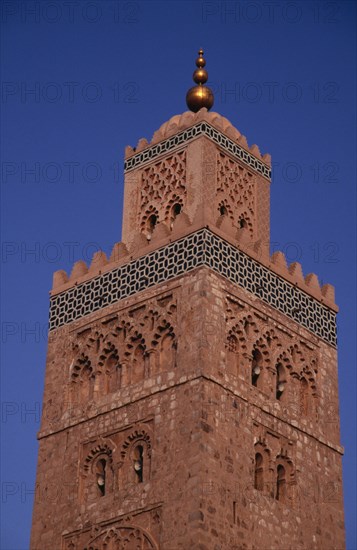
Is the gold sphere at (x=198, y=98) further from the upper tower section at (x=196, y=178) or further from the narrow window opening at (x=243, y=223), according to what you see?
the narrow window opening at (x=243, y=223)

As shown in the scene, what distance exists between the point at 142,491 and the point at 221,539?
1.54 metres

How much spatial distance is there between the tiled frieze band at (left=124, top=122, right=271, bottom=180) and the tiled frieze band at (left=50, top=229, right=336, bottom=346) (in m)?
2.19

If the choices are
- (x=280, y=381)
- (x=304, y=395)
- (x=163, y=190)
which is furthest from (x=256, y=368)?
(x=163, y=190)

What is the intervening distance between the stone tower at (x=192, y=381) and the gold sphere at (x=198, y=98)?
36 centimetres

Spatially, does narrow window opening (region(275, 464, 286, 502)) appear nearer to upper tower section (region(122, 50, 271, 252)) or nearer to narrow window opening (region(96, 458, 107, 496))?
narrow window opening (region(96, 458, 107, 496))

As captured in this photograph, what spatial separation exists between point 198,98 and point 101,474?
259 inches

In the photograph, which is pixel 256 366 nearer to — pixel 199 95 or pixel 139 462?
pixel 139 462

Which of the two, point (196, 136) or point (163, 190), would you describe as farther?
point (163, 190)

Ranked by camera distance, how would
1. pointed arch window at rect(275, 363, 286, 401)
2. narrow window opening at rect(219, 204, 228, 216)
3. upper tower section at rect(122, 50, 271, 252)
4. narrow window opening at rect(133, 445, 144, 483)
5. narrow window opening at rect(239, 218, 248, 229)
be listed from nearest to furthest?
1. narrow window opening at rect(133, 445, 144, 483)
2. pointed arch window at rect(275, 363, 286, 401)
3. upper tower section at rect(122, 50, 271, 252)
4. narrow window opening at rect(219, 204, 228, 216)
5. narrow window opening at rect(239, 218, 248, 229)

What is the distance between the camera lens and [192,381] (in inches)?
889

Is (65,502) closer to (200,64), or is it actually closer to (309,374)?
(309,374)

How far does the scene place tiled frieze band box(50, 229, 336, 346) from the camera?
77.5 ft

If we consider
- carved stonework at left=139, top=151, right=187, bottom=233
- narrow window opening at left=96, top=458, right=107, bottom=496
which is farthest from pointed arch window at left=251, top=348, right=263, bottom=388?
carved stonework at left=139, top=151, right=187, bottom=233

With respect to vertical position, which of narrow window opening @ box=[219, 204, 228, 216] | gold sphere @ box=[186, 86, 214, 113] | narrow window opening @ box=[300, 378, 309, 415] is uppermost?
gold sphere @ box=[186, 86, 214, 113]
